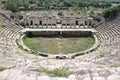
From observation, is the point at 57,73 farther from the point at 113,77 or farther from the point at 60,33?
the point at 60,33

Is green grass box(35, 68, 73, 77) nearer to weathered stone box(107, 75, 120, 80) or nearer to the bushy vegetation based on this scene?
weathered stone box(107, 75, 120, 80)

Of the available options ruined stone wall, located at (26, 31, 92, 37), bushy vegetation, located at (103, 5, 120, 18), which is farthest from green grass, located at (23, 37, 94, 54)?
bushy vegetation, located at (103, 5, 120, 18)

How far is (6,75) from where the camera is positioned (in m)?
10.9

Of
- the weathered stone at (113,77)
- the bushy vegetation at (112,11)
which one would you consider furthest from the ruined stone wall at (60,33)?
the weathered stone at (113,77)

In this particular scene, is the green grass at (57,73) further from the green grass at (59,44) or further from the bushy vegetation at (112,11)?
the bushy vegetation at (112,11)

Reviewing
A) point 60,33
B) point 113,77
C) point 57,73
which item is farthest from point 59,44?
point 113,77

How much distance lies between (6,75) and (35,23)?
32.3 metres

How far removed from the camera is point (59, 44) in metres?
32.2

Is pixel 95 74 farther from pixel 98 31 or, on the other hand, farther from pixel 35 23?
pixel 35 23

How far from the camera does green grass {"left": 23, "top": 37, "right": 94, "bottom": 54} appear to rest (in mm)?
29812

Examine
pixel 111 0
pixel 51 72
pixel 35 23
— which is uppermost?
pixel 51 72

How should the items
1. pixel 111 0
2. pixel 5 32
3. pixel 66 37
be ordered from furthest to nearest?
pixel 111 0 → pixel 66 37 → pixel 5 32

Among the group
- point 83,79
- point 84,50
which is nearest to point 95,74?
point 83,79

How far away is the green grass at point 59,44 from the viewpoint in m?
29.8
